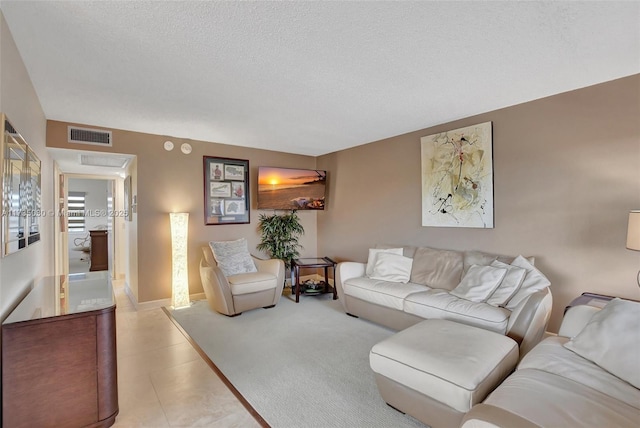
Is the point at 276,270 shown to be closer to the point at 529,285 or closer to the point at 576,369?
the point at 529,285

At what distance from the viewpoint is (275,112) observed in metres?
3.42

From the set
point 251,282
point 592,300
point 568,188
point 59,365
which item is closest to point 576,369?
point 592,300

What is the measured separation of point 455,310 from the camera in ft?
9.37

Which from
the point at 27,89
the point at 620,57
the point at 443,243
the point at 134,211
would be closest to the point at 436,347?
the point at 443,243

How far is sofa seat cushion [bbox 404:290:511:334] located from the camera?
8.64 ft

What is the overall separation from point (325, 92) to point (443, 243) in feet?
8.04

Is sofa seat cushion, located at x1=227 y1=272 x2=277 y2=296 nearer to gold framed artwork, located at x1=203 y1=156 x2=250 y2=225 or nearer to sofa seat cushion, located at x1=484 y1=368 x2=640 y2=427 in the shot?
gold framed artwork, located at x1=203 y1=156 x2=250 y2=225

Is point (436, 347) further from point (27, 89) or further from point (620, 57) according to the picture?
point (27, 89)

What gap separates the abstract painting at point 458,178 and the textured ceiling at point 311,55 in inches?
14.9

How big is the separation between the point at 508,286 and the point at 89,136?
16.8 ft

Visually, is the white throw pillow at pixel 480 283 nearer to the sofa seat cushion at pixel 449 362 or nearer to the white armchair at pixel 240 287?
the sofa seat cushion at pixel 449 362

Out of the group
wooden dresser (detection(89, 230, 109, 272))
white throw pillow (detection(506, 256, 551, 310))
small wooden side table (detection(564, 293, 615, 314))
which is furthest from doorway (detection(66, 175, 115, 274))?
small wooden side table (detection(564, 293, 615, 314))

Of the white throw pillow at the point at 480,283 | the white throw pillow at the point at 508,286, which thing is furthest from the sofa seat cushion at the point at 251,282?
the white throw pillow at the point at 508,286

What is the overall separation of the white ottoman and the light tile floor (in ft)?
3.14
